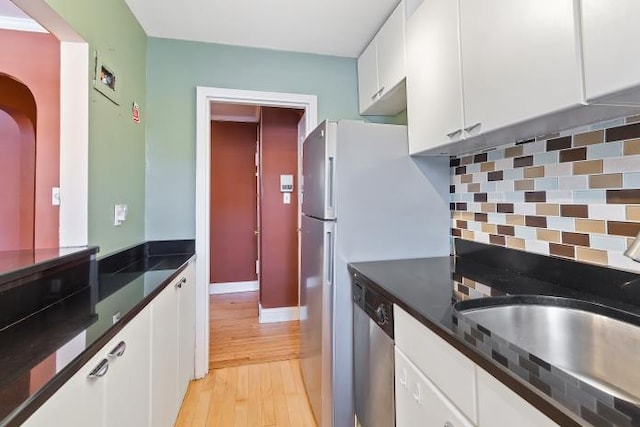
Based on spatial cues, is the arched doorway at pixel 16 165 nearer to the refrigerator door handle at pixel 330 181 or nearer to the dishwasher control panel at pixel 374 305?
the refrigerator door handle at pixel 330 181

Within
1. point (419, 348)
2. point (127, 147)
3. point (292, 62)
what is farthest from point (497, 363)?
point (292, 62)

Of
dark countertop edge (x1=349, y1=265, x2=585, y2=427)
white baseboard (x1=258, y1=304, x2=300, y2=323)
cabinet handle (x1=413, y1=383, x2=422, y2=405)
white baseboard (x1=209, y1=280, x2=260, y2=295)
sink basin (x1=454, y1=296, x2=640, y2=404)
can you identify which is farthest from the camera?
white baseboard (x1=209, y1=280, x2=260, y2=295)

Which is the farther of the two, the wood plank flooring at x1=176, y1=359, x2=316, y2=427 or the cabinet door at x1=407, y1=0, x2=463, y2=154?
the wood plank flooring at x1=176, y1=359, x2=316, y2=427

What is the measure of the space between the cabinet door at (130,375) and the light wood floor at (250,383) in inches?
27.2

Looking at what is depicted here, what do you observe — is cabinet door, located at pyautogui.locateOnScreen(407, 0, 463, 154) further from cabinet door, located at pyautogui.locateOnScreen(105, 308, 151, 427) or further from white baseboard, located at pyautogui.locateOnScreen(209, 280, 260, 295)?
white baseboard, located at pyautogui.locateOnScreen(209, 280, 260, 295)

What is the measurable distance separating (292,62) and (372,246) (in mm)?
1593

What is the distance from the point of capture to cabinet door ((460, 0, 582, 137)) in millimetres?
807

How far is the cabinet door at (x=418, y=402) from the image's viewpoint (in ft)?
2.61

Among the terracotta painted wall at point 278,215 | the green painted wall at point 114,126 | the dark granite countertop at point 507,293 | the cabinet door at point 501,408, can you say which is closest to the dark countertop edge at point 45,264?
the green painted wall at point 114,126

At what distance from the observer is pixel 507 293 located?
105cm

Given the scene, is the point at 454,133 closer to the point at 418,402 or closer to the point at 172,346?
the point at 418,402

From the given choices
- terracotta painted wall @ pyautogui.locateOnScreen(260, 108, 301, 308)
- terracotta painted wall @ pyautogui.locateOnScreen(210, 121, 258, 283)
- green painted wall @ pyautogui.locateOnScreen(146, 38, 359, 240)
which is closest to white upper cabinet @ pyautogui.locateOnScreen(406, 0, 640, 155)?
green painted wall @ pyautogui.locateOnScreen(146, 38, 359, 240)

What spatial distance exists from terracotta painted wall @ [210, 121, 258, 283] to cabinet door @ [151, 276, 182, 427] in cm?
261

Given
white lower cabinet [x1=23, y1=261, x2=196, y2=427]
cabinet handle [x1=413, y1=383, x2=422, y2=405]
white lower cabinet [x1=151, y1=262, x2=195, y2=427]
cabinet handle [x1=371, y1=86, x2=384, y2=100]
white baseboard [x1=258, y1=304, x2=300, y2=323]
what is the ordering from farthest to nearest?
white baseboard [x1=258, y1=304, x2=300, y2=323] → cabinet handle [x1=371, y1=86, x2=384, y2=100] → white lower cabinet [x1=151, y1=262, x2=195, y2=427] → cabinet handle [x1=413, y1=383, x2=422, y2=405] → white lower cabinet [x1=23, y1=261, x2=196, y2=427]
